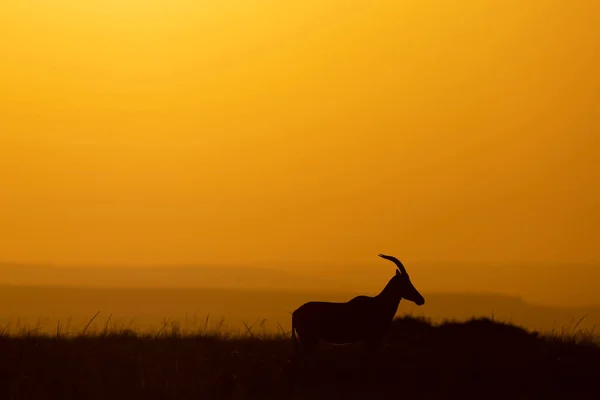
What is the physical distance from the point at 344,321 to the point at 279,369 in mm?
1475

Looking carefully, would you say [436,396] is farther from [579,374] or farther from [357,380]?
[579,374]

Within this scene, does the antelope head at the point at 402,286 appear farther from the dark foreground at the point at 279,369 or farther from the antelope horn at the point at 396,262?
the dark foreground at the point at 279,369

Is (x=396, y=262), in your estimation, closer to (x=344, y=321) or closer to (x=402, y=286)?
(x=402, y=286)

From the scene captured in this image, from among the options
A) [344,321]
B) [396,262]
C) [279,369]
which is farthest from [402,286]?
[279,369]

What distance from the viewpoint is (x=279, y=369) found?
14523mm

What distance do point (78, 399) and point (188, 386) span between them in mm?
1576

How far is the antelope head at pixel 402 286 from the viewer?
16.0 metres

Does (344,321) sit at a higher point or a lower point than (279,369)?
higher

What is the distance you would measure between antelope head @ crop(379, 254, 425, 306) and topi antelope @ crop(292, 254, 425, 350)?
0.80ft

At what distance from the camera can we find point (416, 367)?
14844 millimetres

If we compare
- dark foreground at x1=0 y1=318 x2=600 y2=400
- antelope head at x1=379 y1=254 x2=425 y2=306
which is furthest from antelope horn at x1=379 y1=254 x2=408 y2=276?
dark foreground at x1=0 y1=318 x2=600 y2=400

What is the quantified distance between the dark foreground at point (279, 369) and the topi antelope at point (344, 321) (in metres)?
0.35

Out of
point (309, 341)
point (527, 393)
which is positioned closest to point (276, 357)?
point (309, 341)

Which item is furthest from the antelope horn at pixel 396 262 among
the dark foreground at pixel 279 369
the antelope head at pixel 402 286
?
the dark foreground at pixel 279 369
